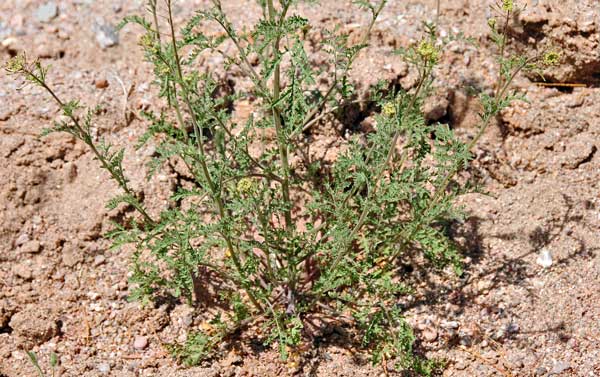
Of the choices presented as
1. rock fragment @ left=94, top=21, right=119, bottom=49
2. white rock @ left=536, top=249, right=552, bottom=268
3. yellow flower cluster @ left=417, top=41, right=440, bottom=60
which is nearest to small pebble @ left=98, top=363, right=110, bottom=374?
rock fragment @ left=94, top=21, right=119, bottom=49

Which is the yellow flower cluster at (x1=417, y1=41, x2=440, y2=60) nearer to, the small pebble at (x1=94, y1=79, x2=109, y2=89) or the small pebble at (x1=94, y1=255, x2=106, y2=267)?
the small pebble at (x1=94, y1=255, x2=106, y2=267)

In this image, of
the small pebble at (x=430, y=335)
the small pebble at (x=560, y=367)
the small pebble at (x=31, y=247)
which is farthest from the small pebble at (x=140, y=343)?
the small pebble at (x=560, y=367)

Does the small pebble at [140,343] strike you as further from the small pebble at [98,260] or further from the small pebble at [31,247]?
the small pebble at [31,247]

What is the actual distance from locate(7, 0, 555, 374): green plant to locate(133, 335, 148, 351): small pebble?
302 millimetres

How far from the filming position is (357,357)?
447 cm

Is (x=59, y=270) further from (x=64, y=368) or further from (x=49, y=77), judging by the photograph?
(x=49, y=77)

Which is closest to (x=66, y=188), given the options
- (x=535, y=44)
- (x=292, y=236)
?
(x=292, y=236)

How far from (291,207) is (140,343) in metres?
1.47

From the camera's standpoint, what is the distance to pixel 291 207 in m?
4.35

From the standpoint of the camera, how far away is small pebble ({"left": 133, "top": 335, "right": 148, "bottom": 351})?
14.9 ft

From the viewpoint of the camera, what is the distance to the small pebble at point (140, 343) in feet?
14.9

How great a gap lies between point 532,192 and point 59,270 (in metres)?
3.65

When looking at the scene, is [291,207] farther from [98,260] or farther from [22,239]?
[22,239]

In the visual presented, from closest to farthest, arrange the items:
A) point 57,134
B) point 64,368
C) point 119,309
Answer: point 64,368 < point 119,309 < point 57,134
